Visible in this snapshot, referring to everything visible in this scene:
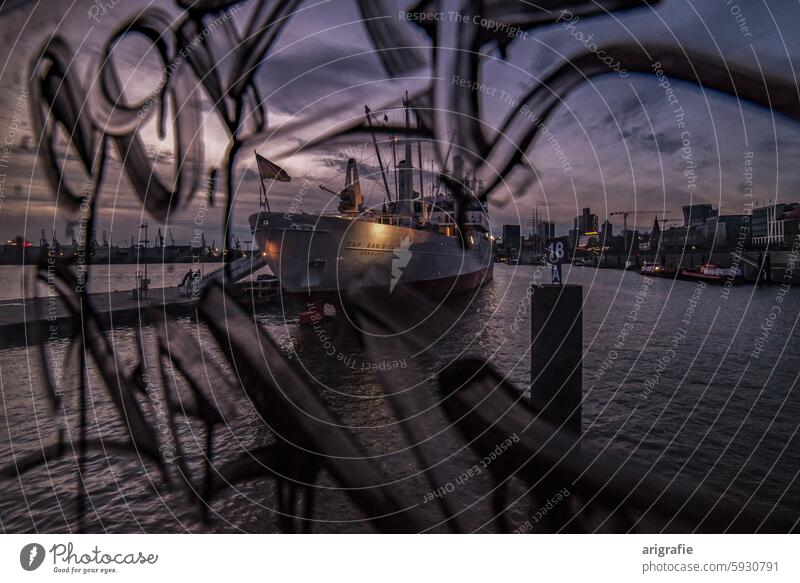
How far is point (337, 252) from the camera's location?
3188 centimetres

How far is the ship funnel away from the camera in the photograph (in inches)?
1287

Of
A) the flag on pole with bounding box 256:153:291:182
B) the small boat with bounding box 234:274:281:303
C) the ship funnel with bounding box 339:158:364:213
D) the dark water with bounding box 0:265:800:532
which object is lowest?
the dark water with bounding box 0:265:800:532

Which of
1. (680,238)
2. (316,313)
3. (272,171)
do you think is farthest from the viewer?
(680,238)

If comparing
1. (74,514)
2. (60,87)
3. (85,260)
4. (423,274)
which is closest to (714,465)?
(74,514)

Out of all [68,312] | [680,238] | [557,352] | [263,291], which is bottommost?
[68,312]

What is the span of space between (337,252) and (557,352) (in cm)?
2701

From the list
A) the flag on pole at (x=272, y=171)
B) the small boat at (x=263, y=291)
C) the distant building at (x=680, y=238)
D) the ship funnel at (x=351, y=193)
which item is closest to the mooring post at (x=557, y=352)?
the flag on pole at (x=272, y=171)

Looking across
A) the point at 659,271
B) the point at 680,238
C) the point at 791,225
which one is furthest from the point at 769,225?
the point at 680,238

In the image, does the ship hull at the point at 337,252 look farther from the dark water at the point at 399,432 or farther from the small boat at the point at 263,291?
the dark water at the point at 399,432

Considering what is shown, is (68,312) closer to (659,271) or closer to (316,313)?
(316,313)

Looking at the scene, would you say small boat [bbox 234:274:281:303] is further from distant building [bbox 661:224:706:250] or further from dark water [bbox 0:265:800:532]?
distant building [bbox 661:224:706:250]

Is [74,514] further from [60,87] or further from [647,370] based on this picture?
[647,370]

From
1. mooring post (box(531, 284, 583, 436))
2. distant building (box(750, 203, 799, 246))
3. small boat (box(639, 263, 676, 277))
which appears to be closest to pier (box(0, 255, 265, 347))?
mooring post (box(531, 284, 583, 436))

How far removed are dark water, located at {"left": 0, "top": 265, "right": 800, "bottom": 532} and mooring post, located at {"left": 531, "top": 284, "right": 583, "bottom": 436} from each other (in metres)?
2.01
